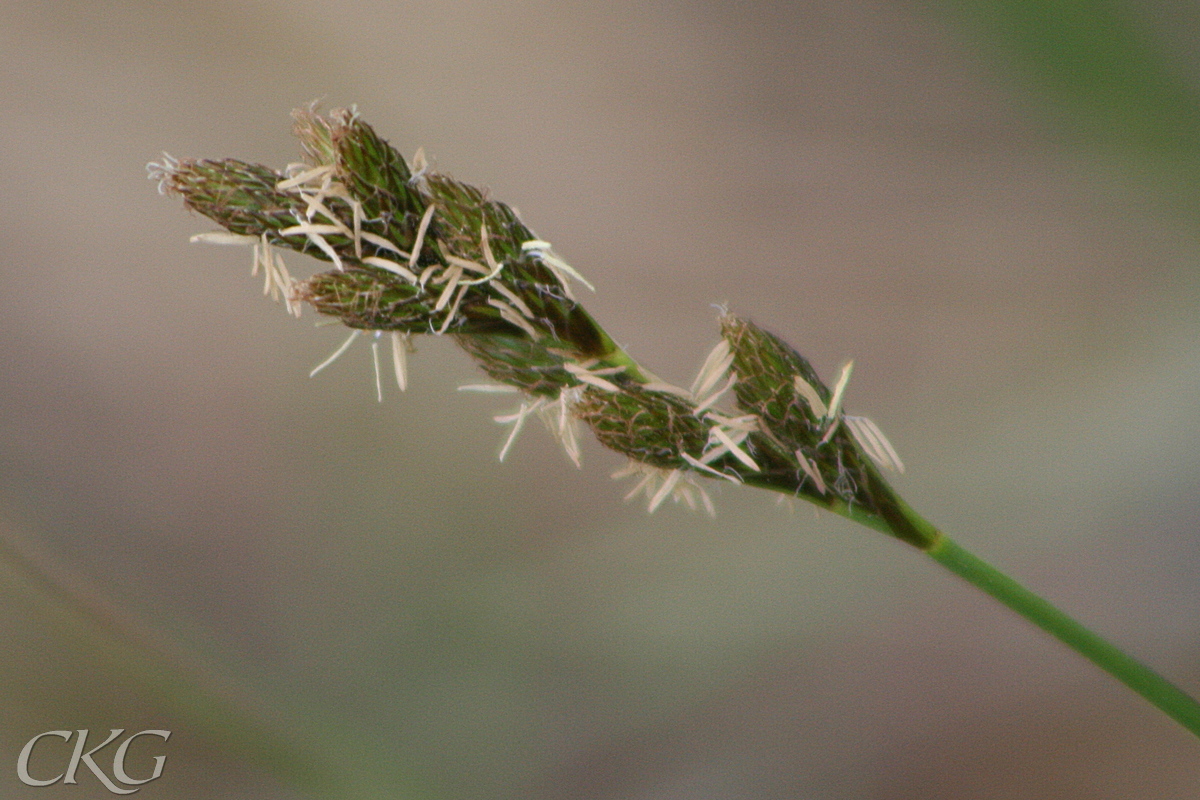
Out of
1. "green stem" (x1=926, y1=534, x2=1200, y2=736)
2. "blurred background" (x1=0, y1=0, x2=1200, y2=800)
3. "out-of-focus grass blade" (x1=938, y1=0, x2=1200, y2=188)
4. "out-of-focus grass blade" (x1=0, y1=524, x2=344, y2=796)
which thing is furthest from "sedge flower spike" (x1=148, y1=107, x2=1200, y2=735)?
"out-of-focus grass blade" (x1=0, y1=524, x2=344, y2=796)

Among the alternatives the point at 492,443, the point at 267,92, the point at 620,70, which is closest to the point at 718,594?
the point at 492,443

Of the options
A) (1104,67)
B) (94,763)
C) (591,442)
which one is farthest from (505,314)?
(94,763)

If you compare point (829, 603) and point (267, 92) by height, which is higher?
point (267, 92)

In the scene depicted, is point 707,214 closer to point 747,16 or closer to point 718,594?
point 747,16

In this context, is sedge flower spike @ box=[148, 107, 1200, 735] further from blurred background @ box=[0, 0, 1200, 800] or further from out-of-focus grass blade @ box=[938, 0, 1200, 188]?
blurred background @ box=[0, 0, 1200, 800]

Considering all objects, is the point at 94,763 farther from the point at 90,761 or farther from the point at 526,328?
the point at 526,328

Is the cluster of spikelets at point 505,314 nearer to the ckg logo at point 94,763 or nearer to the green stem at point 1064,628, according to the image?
the green stem at point 1064,628

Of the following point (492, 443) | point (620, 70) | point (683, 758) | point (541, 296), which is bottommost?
point (683, 758)
